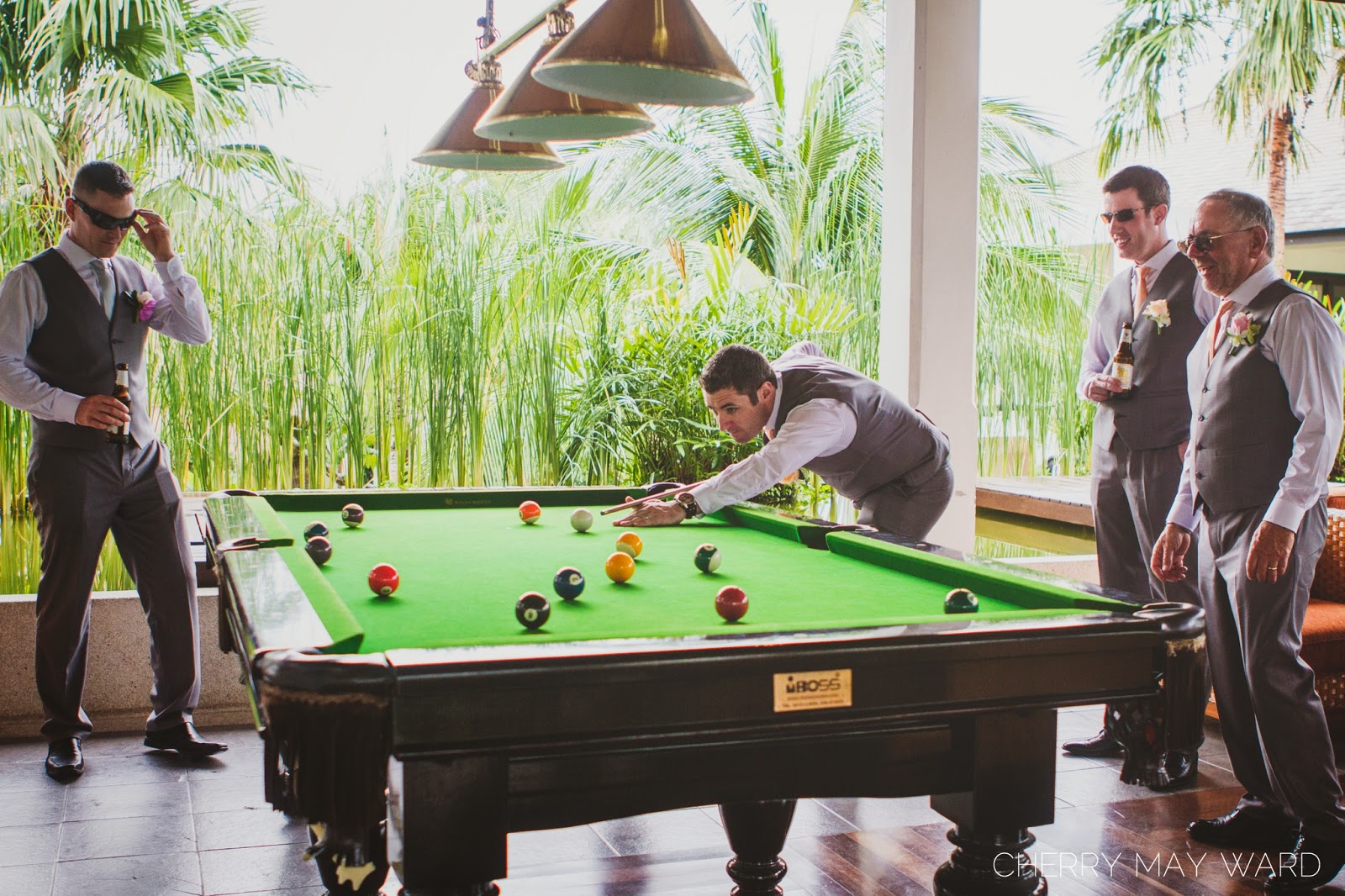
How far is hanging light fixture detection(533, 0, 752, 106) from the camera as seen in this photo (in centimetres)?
240

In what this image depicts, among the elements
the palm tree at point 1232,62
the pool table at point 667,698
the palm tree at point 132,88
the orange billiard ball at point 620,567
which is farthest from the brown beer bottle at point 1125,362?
the palm tree at point 1232,62

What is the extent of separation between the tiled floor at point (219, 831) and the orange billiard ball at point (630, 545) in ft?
2.64

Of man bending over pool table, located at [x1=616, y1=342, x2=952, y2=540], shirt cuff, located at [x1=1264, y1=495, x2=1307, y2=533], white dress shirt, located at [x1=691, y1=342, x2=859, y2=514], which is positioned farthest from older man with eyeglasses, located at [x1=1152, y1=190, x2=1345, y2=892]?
white dress shirt, located at [x1=691, y1=342, x2=859, y2=514]

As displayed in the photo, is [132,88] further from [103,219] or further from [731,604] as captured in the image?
[731,604]

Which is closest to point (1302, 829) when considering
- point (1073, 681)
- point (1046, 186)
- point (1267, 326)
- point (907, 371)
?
point (1267, 326)

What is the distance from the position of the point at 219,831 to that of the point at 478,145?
6.61ft

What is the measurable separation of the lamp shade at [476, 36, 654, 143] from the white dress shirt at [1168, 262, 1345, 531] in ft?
5.50

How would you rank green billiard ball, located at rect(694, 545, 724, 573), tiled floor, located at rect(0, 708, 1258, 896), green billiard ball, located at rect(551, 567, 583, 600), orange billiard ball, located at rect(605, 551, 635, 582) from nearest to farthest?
green billiard ball, located at rect(551, 567, 583, 600) < orange billiard ball, located at rect(605, 551, 635, 582) < green billiard ball, located at rect(694, 545, 724, 573) < tiled floor, located at rect(0, 708, 1258, 896)

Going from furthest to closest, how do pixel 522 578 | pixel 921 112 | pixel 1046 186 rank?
pixel 1046 186, pixel 921 112, pixel 522 578

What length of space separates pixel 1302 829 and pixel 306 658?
2.42 metres

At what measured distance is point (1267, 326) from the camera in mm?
2760

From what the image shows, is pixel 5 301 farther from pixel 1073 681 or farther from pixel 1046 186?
pixel 1046 186

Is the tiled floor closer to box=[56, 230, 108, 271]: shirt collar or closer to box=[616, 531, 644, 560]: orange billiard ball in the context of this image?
box=[616, 531, 644, 560]: orange billiard ball

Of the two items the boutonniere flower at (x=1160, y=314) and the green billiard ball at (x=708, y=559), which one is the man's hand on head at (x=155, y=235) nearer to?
the green billiard ball at (x=708, y=559)
